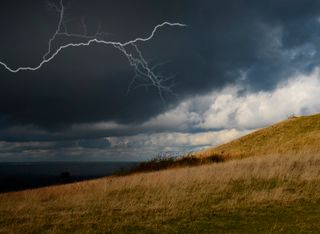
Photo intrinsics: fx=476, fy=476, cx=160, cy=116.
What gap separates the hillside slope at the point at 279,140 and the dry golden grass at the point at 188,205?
12.9m

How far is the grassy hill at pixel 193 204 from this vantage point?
1453cm

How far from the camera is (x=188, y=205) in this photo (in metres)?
17.9

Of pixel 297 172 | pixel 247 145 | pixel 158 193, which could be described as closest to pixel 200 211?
pixel 158 193

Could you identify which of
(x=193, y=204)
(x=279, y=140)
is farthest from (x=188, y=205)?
(x=279, y=140)

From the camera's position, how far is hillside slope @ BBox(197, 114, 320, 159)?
40344 mm

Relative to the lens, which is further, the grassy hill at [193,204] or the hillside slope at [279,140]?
the hillside slope at [279,140]

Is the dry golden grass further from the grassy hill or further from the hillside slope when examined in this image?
the hillside slope

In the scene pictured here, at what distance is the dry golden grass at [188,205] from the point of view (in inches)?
574

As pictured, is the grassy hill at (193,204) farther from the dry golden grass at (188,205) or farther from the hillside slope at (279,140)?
the hillside slope at (279,140)

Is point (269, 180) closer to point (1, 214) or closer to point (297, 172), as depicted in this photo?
point (297, 172)

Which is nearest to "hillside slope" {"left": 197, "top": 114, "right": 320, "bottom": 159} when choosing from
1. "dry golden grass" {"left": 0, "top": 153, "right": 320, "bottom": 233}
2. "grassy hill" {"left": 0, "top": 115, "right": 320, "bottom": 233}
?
"grassy hill" {"left": 0, "top": 115, "right": 320, "bottom": 233}

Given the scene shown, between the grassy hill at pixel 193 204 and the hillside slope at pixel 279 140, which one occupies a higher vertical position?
the hillside slope at pixel 279 140

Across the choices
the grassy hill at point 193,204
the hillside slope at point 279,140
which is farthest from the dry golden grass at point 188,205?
the hillside slope at point 279,140

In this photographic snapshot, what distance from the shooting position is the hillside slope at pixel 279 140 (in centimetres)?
4034
